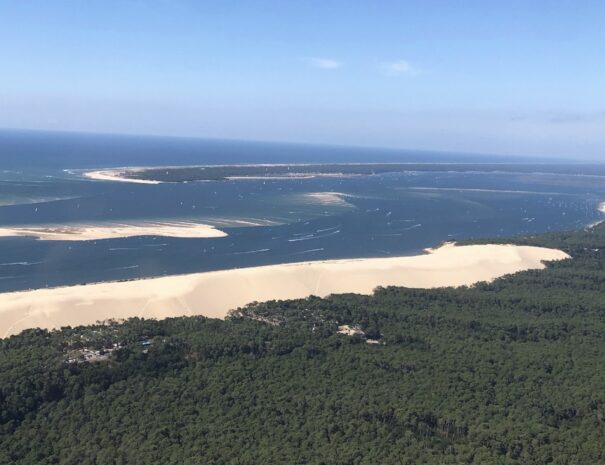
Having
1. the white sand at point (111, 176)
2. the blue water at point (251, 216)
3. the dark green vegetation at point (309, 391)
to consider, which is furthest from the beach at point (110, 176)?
the dark green vegetation at point (309, 391)

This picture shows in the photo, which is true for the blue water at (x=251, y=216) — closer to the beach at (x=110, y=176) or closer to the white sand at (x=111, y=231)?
the white sand at (x=111, y=231)

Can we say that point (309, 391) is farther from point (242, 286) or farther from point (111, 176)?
point (111, 176)

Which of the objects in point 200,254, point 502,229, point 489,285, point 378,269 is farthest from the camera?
point 502,229

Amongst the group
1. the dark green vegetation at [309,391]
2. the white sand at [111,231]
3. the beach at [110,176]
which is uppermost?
the beach at [110,176]

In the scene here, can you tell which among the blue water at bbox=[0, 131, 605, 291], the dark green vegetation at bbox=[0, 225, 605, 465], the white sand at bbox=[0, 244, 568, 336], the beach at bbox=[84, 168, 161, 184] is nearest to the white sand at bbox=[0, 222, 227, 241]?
the blue water at bbox=[0, 131, 605, 291]

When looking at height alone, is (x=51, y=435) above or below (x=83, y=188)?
below

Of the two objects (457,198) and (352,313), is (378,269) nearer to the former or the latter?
(352,313)

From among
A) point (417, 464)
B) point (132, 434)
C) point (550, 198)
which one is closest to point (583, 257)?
point (417, 464)
